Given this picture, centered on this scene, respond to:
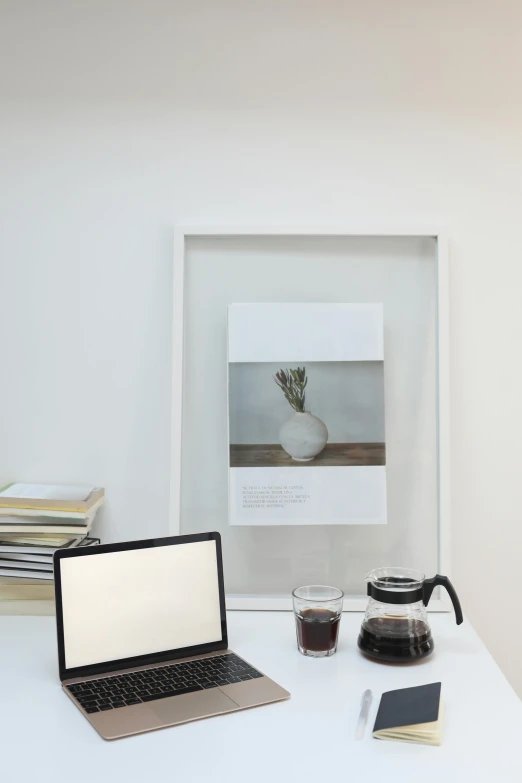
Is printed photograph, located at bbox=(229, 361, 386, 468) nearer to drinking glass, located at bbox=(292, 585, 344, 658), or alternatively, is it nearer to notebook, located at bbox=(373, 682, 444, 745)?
drinking glass, located at bbox=(292, 585, 344, 658)

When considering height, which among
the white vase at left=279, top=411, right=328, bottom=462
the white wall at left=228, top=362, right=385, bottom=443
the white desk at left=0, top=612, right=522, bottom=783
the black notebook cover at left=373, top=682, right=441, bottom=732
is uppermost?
the white wall at left=228, top=362, right=385, bottom=443

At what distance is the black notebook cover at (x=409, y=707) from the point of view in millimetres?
928

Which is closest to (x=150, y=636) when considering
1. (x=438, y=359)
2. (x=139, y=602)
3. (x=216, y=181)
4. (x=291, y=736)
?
(x=139, y=602)

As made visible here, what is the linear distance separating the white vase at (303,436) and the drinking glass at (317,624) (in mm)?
336

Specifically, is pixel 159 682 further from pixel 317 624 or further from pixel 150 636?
pixel 317 624

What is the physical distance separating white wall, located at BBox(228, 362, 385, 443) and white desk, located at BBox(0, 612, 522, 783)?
47 cm

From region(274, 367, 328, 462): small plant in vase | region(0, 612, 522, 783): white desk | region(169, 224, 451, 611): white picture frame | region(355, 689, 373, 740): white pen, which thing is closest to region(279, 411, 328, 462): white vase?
region(274, 367, 328, 462): small plant in vase

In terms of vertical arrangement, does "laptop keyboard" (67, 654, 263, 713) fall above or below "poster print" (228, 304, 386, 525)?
below

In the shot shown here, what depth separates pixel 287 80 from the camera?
1.56m

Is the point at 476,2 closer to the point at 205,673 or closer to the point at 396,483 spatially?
the point at 396,483

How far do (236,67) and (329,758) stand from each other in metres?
1.39

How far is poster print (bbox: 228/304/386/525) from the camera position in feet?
4.89

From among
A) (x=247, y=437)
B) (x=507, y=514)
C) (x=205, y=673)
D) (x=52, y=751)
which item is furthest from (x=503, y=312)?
(x=52, y=751)

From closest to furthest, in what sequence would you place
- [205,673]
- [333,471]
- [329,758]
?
1. [329,758]
2. [205,673]
3. [333,471]
